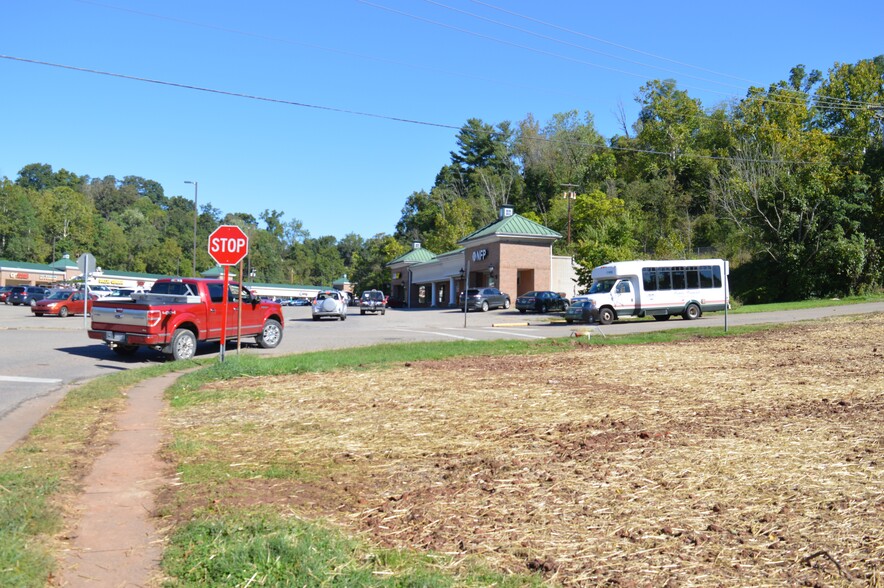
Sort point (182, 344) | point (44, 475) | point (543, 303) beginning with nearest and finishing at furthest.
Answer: point (44, 475) < point (182, 344) < point (543, 303)

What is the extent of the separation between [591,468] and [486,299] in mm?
45492

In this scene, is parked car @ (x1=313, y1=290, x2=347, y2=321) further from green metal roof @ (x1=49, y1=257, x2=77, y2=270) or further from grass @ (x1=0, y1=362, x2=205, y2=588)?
green metal roof @ (x1=49, y1=257, x2=77, y2=270)

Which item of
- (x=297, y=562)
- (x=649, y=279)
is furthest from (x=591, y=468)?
(x=649, y=279)

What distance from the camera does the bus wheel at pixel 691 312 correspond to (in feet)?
107

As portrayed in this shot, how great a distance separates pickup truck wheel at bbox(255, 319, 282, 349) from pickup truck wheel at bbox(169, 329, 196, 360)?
3.20m

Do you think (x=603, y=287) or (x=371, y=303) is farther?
(x=371, y=303)

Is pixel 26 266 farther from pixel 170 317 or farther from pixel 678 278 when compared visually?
pixel 170 317

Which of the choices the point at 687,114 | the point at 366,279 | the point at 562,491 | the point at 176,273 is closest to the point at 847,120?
the point at 687,114

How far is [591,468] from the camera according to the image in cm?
600

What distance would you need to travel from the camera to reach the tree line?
45.6m

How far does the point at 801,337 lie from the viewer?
18.8 meters

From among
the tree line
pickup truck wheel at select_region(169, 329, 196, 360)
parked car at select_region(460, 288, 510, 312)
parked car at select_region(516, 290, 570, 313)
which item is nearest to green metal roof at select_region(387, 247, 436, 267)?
the tree line

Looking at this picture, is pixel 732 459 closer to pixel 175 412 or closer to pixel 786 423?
pixel 786 423

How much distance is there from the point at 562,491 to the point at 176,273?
117 metres
